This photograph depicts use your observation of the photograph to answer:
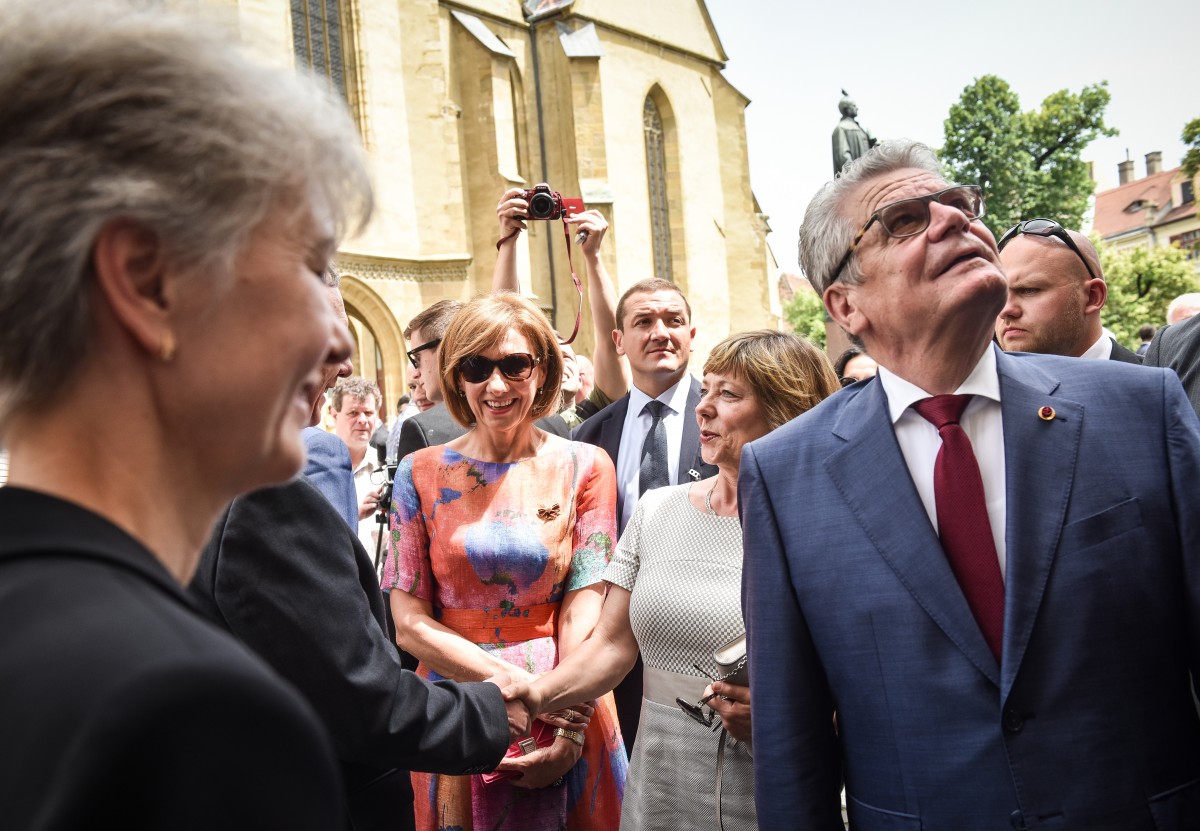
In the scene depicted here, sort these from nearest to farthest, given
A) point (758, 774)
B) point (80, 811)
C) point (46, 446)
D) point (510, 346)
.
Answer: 1. point (80, 811)
2. point (46, 446)
3. point (758, 774)
4. point (510, 346)

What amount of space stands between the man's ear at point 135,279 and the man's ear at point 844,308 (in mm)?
1941

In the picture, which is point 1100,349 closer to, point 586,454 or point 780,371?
point 780,371

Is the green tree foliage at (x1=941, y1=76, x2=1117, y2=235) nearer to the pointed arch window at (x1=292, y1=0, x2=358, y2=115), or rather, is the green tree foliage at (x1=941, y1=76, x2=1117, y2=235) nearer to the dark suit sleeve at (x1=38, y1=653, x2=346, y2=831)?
the pointed arch window at (x1=292, y1=0, x2=358, y2=115)

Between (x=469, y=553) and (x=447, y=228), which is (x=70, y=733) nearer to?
(x=469, y=553)

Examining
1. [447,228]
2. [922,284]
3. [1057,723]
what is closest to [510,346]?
[922,284]

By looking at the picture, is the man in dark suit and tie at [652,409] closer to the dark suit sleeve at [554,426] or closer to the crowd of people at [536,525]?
the crowd of people at [536,525]

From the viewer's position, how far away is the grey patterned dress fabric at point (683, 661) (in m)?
3.01

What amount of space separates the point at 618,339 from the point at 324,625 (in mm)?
3370

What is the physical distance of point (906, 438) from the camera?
234cm

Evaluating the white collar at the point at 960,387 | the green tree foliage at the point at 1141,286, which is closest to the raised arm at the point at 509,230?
the white collar at the point at 960,387

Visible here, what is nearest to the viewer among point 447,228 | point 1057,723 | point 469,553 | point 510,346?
point 1057,723

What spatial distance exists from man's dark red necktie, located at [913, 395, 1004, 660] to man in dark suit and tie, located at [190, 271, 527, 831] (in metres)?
1.07

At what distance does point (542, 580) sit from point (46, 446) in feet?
8.19

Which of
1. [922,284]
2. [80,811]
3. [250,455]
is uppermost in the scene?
[922,284]
